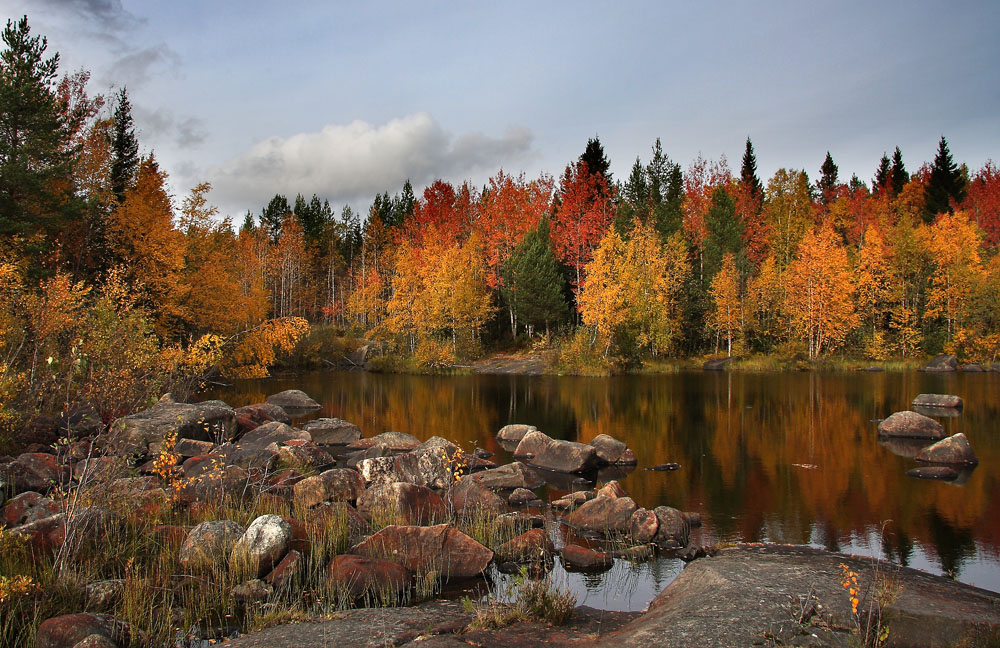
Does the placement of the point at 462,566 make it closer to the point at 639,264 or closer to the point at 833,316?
the point at 639,264

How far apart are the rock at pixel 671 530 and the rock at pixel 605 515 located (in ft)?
1.95

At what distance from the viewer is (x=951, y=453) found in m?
18.0

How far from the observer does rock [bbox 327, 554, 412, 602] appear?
859cm

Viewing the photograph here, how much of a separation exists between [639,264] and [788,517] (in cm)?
3901

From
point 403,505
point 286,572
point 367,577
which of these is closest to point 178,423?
point 403,505

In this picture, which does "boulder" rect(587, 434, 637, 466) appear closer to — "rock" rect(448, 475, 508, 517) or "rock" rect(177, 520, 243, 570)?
"rock" rect(448, 475, 508, 517)

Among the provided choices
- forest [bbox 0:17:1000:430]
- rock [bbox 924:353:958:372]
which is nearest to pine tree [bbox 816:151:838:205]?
forest [bbox 0:17:1000:430]

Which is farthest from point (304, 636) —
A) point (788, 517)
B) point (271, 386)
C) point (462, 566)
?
point (271, 386)

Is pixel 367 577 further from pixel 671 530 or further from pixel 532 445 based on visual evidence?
pixel 532 445

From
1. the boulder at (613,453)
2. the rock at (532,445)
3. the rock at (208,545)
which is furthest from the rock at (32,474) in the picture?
the boulder at (613,453)

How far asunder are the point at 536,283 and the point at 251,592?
4392 centimetres

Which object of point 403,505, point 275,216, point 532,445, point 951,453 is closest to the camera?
point 403,505

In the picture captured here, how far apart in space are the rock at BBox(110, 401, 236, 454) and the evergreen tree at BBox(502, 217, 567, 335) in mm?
32318

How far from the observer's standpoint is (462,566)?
9.82 metres
